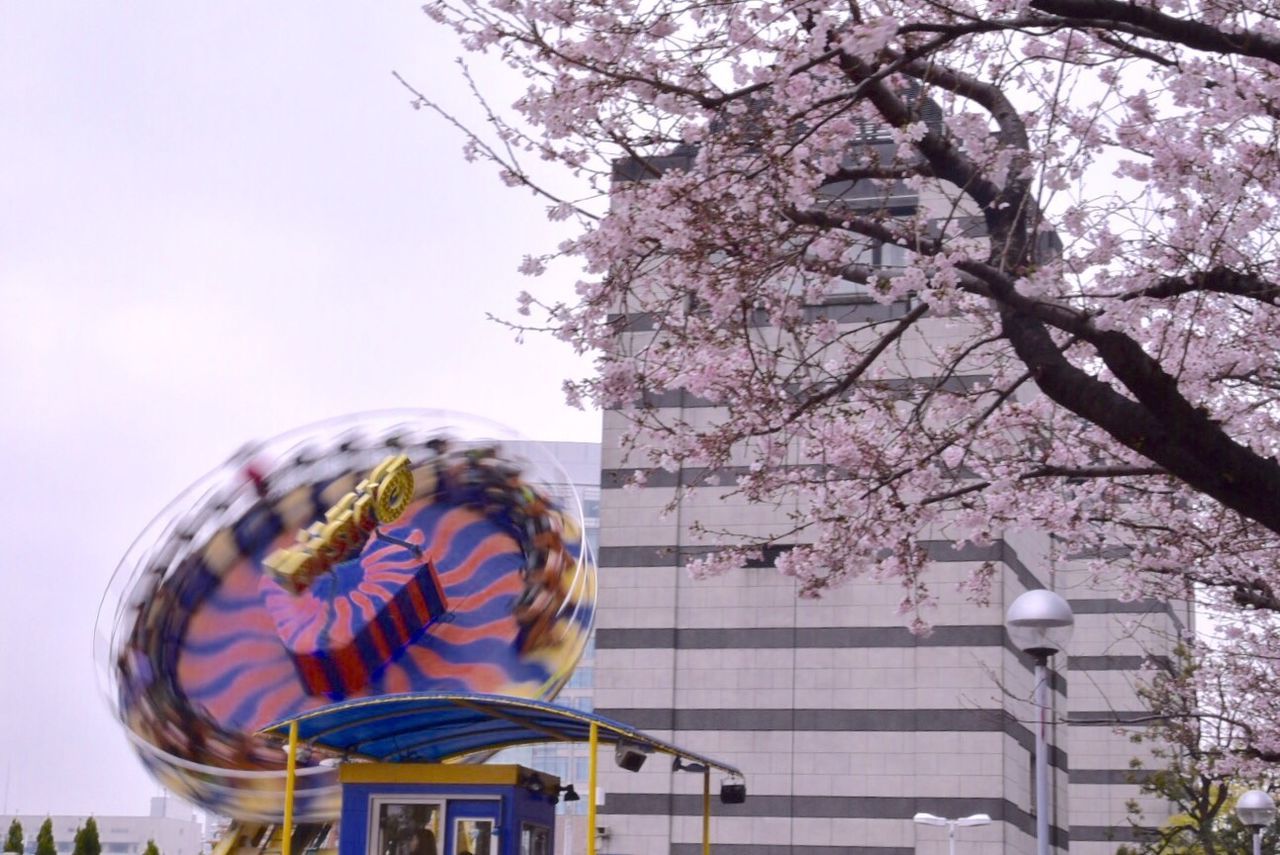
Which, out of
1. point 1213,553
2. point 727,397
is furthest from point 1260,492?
point 1213,553

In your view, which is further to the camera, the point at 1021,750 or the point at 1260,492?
the point at 1021,750

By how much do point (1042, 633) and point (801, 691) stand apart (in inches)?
948

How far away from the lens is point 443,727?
1791 centimetres

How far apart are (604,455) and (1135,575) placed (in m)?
19.8

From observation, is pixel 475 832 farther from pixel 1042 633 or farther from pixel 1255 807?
pixel 1255 807

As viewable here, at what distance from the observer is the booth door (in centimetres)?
1596

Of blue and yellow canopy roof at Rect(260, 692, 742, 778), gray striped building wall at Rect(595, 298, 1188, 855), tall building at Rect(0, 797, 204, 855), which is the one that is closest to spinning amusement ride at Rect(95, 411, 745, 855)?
blue and yellow canopy roof at Rect(260, 692, 742, 778)

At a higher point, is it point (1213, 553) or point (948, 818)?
point (1213, 553)

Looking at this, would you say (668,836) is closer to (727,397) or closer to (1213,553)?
(1213,553)

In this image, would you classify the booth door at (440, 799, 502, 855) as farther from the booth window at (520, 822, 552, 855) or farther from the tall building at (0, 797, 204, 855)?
the tall building at (0, 797, 204, 855)

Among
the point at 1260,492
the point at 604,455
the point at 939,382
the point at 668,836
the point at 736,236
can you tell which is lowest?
the point at 668,836

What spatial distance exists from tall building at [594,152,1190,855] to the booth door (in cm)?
1927

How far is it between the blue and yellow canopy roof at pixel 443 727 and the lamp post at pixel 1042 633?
4.19 meters

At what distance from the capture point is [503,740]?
19.1m
